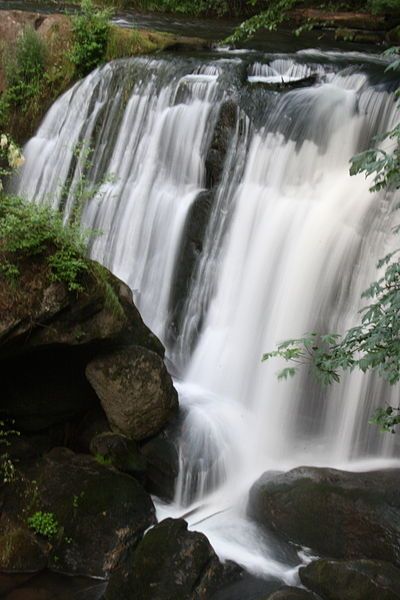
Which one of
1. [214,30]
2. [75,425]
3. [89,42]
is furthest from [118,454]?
[214,30]

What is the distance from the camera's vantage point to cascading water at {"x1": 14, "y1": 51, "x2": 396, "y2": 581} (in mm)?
6574

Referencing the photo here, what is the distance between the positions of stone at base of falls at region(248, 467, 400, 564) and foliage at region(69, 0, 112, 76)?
7.77m

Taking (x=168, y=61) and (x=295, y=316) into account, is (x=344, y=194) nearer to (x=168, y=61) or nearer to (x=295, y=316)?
(x=295, y=316)

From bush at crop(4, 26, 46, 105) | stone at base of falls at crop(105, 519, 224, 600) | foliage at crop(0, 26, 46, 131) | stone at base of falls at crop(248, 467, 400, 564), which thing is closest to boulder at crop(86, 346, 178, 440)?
stone at base of falls at crop(248, 467, 400, 564)

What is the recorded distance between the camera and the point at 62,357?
6660 mm

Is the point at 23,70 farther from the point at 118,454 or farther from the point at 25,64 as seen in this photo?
the point at 118,454

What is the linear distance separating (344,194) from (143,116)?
3.38 metres

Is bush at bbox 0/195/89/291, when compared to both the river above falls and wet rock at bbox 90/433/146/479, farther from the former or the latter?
the river above falls

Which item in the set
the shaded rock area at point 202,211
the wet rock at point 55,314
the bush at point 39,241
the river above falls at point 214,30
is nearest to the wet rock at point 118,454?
the wet rock at point 55,314

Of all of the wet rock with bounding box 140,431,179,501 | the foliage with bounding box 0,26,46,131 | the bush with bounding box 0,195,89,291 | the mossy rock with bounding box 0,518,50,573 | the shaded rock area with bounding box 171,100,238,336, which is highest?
the foliage with bounding box 0,26,46,131

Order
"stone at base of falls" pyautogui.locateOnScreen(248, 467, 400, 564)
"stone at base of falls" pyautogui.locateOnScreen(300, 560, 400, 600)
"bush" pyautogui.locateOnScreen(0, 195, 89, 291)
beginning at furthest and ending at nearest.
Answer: "bush" pyautogui.locateOnScreen(0, 195, 89, 291) < "stone at base of falls" pyautogui.locateOnScreen(248, 467, 400, 564) < "stone at base of falls" pyautogui.locateOnScreen(300, 560, 400, 600)

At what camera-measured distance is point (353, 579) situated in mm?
4859

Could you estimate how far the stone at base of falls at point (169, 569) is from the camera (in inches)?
196

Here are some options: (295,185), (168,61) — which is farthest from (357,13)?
(295,185)
